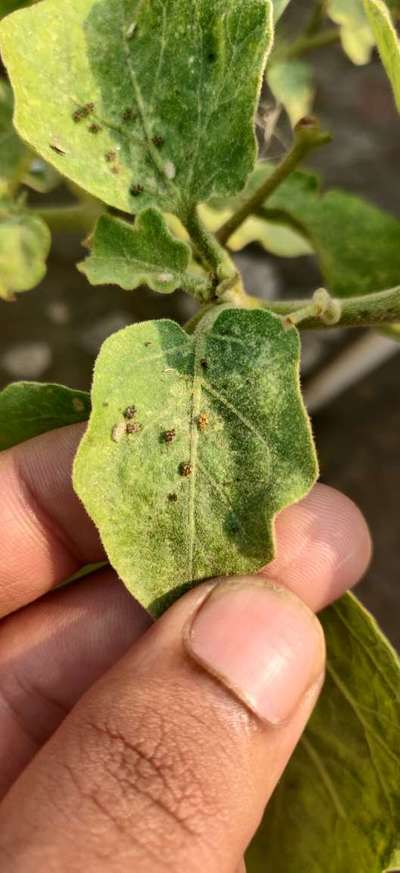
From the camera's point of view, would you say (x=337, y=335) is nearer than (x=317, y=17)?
No

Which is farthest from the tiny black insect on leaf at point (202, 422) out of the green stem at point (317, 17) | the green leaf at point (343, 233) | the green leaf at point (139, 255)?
the green stem at point (317, 17)

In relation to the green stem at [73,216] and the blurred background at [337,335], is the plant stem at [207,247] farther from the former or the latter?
the blurred background at [337,335]

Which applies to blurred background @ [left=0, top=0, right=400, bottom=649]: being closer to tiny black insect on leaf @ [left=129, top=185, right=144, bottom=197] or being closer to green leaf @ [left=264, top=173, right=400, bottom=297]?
green leaf @ [left=264, top=173, right=400, bottom=297]

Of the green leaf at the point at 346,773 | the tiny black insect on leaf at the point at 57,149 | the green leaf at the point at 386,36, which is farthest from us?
the green leaf at the point at 346,773

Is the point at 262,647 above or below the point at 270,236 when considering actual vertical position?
below

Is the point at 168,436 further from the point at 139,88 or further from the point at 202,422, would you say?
the point at 139,88

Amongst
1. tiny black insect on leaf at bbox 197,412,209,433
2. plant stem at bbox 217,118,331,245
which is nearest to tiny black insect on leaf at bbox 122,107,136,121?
plant stem at bbox 217,118,331,245

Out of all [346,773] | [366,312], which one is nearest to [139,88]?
[366,312]

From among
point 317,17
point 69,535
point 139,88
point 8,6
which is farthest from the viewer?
point 317,17
